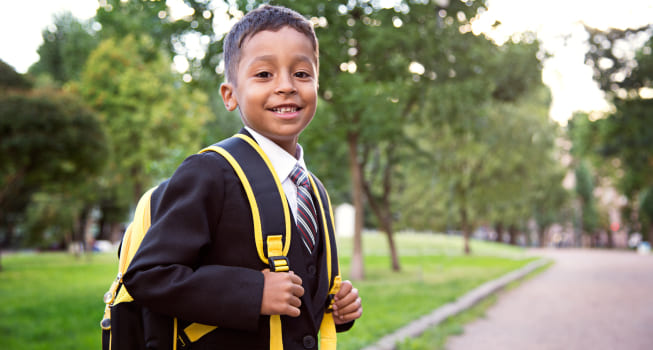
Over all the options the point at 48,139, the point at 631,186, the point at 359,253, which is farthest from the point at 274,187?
the point at 631,186

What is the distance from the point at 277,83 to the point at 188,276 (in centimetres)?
61

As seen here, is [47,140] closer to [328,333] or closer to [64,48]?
[328,333]

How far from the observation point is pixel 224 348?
1378 millimetres

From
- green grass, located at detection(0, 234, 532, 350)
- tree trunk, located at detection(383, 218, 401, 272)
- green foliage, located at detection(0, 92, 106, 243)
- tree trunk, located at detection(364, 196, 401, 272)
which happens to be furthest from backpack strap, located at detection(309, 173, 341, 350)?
tree trunk, located at detection(383, 218, 401, 272)

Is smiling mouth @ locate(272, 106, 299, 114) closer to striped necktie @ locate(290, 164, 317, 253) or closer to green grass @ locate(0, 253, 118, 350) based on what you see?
striped necktie @ locate(290, 164, 317, 253)

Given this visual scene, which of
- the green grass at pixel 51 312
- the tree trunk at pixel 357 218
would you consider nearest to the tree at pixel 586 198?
the tree trunk at pixel 357 218

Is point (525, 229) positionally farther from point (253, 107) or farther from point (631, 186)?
point (253, 107)

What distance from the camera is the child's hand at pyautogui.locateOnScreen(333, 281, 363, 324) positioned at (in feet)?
5.53

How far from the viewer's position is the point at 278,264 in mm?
1344

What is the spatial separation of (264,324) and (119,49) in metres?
25.0

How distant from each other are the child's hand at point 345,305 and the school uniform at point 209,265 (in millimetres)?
204

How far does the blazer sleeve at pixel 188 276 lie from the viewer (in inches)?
49.9

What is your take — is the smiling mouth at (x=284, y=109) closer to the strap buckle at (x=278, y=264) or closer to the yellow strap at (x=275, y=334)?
the strap buckle at (x=278, y=264)

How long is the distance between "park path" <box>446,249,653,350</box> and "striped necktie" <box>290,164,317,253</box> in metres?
5.27
